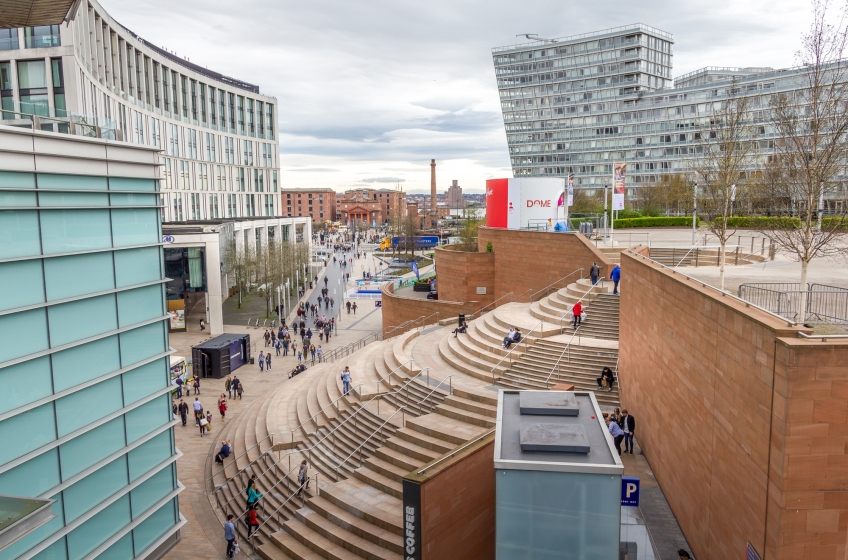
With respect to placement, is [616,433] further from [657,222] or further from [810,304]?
[657,222]

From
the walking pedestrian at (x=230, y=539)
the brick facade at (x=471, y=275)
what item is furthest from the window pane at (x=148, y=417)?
the brick facade at (x=471, y=275)

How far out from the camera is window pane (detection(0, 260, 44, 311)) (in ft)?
30.5

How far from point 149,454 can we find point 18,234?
534cm

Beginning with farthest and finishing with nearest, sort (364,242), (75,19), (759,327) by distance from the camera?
(364,242)
(75,19)
(759,327)

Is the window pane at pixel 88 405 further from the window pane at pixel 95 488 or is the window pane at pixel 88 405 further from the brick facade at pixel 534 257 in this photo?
the brick facade at pixel 534 257

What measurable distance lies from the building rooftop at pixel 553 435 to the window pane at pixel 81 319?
7.52 meters

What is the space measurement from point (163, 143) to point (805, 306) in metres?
56.1

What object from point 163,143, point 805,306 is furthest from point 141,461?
point 163,143

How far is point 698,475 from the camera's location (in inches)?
426

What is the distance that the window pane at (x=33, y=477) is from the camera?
930 cm

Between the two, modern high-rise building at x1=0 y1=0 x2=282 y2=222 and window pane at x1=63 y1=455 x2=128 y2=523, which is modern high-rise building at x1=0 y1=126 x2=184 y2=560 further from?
modern high-rise building at x1=0 y1=0 x2=282 y2=222

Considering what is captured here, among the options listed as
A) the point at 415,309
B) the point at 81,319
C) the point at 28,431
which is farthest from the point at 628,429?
the point at 415,309

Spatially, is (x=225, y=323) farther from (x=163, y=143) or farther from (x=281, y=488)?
(x=281, y=488)

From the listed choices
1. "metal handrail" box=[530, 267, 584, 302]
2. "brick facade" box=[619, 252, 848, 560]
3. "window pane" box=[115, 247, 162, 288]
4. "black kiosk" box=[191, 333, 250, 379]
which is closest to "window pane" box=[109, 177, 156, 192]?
"window pane" box=[115, 247, 162, 288]
